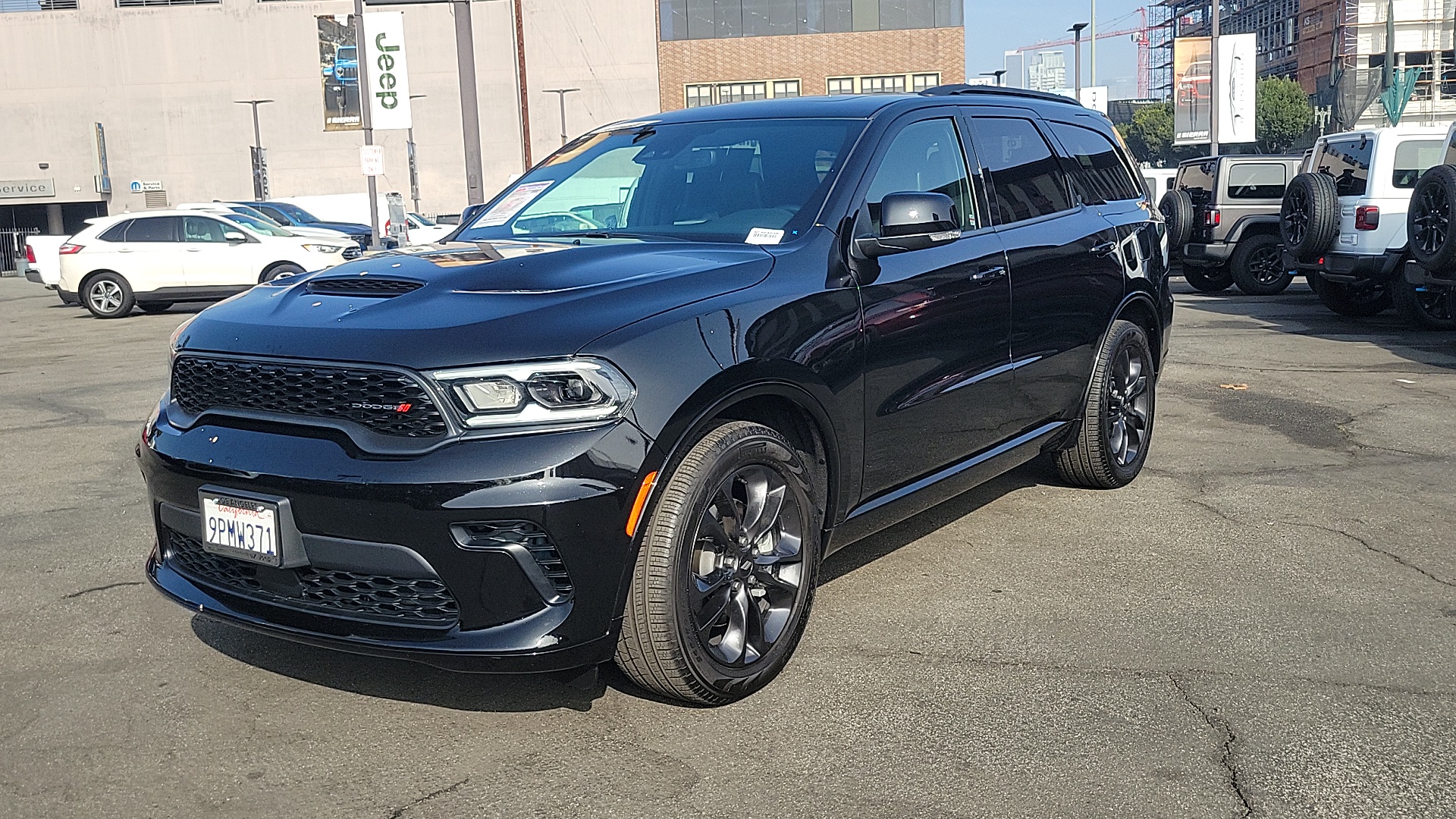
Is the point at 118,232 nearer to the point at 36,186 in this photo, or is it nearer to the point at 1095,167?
the point at 1095,167

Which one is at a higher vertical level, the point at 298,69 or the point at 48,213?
the point at 298,69

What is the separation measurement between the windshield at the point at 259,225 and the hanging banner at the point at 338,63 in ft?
→ 130

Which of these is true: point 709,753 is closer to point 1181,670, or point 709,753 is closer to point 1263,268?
point 1181,670

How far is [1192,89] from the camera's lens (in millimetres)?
42625

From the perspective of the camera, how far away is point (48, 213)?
71938 millimetres

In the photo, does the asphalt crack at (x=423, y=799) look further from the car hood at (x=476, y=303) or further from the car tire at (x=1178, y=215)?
the car tire at (x=1178, y=215)

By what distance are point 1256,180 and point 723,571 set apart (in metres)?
15.5

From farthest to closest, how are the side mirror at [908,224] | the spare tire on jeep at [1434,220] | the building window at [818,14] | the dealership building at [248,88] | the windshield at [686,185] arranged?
the dealership building at [248,88], the building window at [818,14], the spare tire on jeep at [1434,220], the windshield at [686,185], the side mirror at [908,224]

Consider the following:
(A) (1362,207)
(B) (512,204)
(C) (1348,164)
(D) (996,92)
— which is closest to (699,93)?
(C) (1348,164)

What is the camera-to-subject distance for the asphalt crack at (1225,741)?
3.09 m

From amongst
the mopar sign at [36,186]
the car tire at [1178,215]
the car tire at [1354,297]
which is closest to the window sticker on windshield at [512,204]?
the car tire at [1354,297]

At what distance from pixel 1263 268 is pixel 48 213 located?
71.0 meters

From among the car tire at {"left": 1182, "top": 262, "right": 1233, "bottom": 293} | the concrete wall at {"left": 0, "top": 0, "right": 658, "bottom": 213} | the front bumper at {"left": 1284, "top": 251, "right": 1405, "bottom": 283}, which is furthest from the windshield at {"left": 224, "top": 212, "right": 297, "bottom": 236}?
the concrete wall at {"left": 0, "top": 0, "right": 658, "bottom": 213}

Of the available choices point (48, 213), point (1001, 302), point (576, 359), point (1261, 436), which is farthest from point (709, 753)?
point (48, 213)
